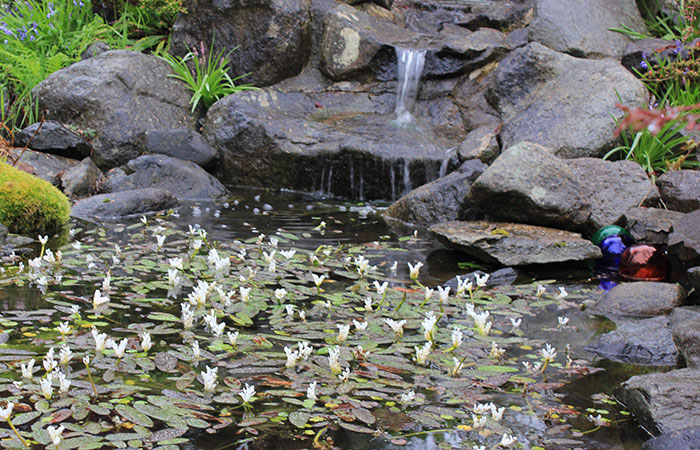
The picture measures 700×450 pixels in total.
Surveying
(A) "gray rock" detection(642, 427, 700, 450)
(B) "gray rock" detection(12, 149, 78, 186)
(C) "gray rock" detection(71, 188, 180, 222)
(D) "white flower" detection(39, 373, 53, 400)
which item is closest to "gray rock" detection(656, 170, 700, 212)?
(A) "gray rock" detection(642, 427, 700, 450)

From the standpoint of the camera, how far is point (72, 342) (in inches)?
143

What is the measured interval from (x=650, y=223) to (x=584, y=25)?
5.53 m

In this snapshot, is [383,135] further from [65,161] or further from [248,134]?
[65,161]

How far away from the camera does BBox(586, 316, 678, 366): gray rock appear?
413 cm

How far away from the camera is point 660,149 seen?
8.34m

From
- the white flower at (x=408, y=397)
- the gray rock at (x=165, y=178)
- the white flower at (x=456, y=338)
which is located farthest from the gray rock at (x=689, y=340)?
the gray rock at (x=165, y=178)

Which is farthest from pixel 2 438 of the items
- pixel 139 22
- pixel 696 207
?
pixel 139 22

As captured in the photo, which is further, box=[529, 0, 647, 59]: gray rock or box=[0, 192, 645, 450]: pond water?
box=[529, 0, 647, 59]: gray rock

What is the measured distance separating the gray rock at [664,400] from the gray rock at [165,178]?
7355 mm

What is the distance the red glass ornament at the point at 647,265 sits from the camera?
6250 mm

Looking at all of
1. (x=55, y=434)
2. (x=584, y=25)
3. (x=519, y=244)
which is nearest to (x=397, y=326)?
(x=55, y=434)

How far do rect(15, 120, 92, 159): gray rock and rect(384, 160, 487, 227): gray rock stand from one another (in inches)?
212

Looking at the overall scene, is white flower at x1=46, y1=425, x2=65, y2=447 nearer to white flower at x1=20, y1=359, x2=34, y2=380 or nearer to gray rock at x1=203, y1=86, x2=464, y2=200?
white flower at x1=20, y1=359, x2=34, y2=380

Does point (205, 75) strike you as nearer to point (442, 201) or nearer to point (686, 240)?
point (442, 201)
